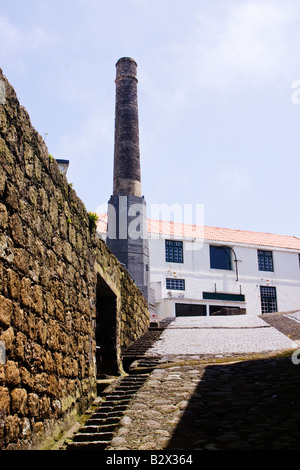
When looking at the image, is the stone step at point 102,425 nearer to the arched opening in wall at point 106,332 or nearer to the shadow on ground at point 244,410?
the shadow on ground at point 244,410

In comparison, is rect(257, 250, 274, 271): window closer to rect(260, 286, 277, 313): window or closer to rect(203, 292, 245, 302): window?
rect(260, 286, 277, 313): window

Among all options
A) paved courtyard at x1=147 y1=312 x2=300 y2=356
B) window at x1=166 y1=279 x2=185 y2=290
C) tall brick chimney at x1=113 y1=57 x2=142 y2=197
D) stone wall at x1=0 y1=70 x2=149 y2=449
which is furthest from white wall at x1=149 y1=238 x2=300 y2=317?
stone wall at x1=0 y1=70 x2=149 y2=449

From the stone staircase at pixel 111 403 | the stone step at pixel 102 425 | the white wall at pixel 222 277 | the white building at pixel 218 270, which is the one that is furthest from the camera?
the white building at pixel 218 270

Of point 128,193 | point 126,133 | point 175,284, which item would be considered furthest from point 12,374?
point 175,284

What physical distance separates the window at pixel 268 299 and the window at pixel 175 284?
213 inches

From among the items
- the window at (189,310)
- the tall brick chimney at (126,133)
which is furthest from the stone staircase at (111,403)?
the window at (189,310)

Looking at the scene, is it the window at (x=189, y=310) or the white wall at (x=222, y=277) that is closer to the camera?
the window at (x=189, y=310)

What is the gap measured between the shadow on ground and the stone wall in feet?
3.68

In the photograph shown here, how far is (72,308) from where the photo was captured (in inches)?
203

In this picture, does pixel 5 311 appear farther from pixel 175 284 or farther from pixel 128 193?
pixel 175 284

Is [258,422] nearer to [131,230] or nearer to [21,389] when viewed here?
[21,389]

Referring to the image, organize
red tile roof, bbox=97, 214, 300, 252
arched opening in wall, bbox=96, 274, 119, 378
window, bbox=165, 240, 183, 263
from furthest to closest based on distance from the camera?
red tile roof, bbox=97, 214, 300, 252 → window, bbox=165, 240, 183, 263 → arched opening in wall, bbox=96, 274, 119, 378

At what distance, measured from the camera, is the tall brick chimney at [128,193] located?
Result: 19.8 metres

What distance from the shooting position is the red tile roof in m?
28.6
